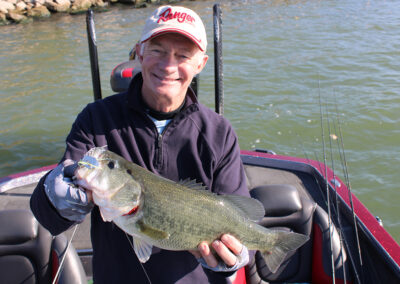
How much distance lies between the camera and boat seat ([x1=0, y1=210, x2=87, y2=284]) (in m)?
2.96

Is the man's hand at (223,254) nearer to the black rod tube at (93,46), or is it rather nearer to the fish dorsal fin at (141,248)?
the fish dorsal fin at (141,248)

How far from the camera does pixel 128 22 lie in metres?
22.5

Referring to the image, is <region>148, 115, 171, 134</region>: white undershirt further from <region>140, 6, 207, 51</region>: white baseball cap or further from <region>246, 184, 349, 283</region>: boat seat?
<region>246, 184, 349, 283</region>: boat seat

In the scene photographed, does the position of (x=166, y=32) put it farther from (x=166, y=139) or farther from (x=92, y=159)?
(x=92, y=159)

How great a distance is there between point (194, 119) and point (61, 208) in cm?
100

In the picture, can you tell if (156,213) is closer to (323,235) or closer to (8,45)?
(323,235)

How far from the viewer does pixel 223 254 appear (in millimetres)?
2199

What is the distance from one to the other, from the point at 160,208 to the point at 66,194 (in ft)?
1.72

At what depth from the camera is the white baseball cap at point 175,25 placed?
87.4 inches

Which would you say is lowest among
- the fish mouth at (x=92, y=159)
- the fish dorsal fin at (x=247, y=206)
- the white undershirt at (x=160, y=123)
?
the fish dorsal fin at (x=247, y=206)

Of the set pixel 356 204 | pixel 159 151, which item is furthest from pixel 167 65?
pixel 356 204

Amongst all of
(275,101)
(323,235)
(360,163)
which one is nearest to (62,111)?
(275,101)

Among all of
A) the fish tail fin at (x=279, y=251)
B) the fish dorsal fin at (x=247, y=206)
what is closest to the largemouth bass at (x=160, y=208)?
the fish dorsal fin at (x=247, y=206)

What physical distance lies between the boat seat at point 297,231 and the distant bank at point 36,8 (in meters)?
24.8
